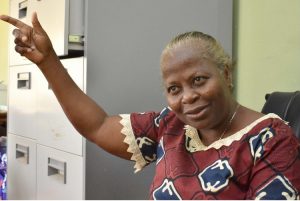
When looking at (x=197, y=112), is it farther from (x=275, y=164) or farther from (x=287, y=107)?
(x=287, y=107)

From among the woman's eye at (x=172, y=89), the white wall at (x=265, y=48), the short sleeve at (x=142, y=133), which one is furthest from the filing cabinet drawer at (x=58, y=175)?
the white wall at (x=265, y=48)

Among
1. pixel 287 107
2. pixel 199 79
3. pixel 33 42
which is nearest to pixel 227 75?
pixel 199 79

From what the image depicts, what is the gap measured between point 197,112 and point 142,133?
31 cm

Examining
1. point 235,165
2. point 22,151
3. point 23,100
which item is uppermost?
point 23,100

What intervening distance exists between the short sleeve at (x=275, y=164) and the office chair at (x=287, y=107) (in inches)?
11.2

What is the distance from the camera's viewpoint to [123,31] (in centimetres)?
142

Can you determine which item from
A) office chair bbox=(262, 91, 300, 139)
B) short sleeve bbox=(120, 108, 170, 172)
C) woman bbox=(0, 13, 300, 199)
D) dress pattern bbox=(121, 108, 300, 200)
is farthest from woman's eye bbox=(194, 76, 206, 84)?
office chair bbox=(262, 91, 300, 139)

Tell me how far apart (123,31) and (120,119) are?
43 cm

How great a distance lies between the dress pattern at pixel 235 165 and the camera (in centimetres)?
74

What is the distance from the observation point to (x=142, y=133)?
3.68 ft

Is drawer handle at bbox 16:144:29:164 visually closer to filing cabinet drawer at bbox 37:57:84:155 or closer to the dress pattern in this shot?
filing cabinet drawer at bbox 37:57:84:155

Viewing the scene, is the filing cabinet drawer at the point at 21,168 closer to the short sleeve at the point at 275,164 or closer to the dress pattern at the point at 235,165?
the dress pattern at the point at 235,165

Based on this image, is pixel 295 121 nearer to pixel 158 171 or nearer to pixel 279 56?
pixel 158 171

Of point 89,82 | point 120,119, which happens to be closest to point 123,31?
point 89,82
